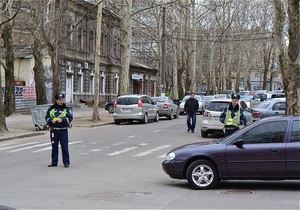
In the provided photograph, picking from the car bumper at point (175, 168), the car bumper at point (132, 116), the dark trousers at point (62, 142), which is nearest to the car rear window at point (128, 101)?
the car bumper at point (132, 116)

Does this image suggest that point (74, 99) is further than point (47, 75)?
Yes

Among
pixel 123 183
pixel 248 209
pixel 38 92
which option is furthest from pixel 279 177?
pixel 38 92

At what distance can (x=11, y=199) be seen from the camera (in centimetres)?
945

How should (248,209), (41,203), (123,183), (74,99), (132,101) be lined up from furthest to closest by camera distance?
1. (74,99)
2. (132,101)
3. (123,183)
4. (41,203)
5. (248,209)

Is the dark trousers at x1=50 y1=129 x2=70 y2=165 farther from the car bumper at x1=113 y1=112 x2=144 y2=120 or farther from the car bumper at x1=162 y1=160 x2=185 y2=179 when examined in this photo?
the car bumper at x1=113 y1=112 x2=144 y2=120

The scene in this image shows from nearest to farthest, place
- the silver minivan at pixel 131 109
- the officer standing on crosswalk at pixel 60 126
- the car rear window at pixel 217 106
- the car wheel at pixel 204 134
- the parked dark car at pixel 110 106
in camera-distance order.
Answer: the officer standing on crosswalk at pixel 60 126, the car rear window at pixel 217 106, the car wheel at pixel 204 134, the silver minivan at pixel 131 109, the parked dark car at pixel 110 106

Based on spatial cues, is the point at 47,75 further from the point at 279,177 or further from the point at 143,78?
the point at 279,177

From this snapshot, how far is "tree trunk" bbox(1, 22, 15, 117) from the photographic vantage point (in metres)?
32.5

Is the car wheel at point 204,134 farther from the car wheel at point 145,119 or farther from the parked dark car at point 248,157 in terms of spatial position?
the parked dark car at point 248,157

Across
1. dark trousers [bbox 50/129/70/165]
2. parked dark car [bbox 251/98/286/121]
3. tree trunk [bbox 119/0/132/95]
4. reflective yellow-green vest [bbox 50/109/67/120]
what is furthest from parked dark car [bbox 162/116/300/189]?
tree trunk [bbox 119/0/132/95]

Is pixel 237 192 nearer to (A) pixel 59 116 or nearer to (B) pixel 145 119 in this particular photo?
Answer: (A) pixel 59 116

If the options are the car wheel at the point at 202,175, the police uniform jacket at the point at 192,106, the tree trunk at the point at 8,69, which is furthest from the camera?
the tree trunk at the point at 8,69

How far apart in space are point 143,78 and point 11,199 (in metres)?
64.6

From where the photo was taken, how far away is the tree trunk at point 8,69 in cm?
3253
